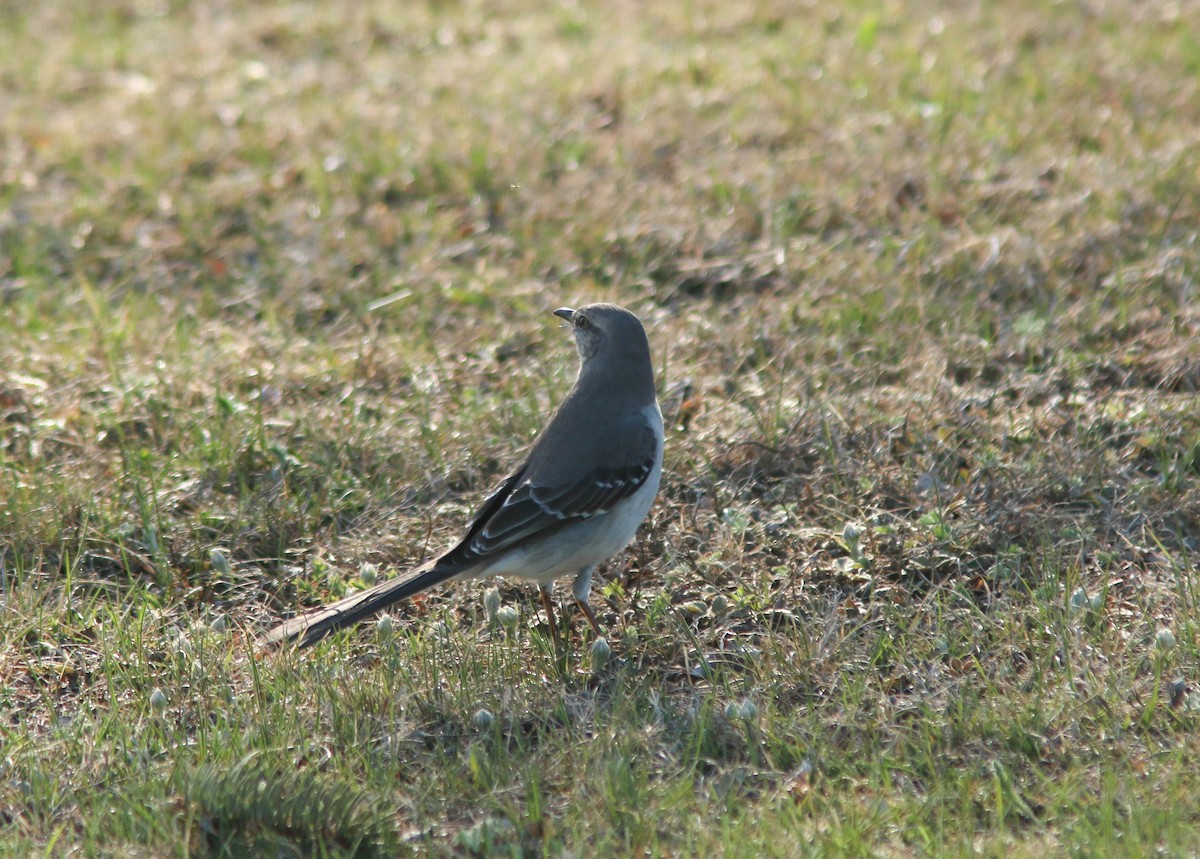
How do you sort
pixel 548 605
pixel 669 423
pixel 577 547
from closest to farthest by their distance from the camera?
1. pixel 577 547
2. pixel 548 605
3. pixel 669 423

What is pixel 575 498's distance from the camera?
5309 millimetres

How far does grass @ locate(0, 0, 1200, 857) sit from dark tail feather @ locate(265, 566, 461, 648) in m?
0.14

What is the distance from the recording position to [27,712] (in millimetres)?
4949

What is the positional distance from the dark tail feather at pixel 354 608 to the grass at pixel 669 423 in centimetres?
14

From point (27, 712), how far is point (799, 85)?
698 cm

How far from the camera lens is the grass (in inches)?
171

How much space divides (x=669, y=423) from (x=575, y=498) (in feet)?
4.69

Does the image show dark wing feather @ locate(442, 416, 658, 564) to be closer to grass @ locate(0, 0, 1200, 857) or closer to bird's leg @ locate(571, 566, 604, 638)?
bird's leg @ locate(571, 566, 604, 638)

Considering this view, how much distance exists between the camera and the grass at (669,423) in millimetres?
4336

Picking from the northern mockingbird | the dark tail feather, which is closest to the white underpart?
the northern mockingbird

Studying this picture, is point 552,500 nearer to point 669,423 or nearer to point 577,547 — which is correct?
point 577,547

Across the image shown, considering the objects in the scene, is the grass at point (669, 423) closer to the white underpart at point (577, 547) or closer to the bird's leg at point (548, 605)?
the bird's leg at point (548, 605)

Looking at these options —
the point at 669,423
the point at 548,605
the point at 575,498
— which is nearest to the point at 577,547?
the point at 575,498

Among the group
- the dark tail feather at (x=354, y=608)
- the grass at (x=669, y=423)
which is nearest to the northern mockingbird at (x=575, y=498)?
the dark tail feather at (x=354, y=608)
